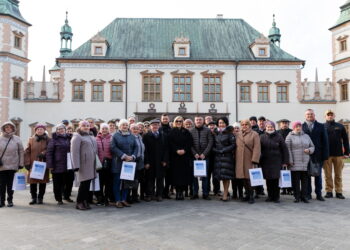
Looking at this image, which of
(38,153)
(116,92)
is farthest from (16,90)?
(38,153)

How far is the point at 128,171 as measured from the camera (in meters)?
7.09

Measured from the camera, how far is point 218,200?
26.0 ft

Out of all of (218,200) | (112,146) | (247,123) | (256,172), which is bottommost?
(218,200)

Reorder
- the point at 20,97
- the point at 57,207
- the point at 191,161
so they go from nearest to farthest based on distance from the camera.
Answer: the point at 57,207 < the point at 191,161 < the point at 20,97

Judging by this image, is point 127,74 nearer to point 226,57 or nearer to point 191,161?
point 226,57

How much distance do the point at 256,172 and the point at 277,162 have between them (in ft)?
2.30

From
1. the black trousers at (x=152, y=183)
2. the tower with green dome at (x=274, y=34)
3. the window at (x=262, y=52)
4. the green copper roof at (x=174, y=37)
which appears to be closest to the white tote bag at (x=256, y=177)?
the black trousers at (x=152, y=183)

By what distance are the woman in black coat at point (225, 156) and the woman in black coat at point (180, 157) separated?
751mm

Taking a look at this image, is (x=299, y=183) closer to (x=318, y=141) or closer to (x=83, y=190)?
(x=318, y=141)

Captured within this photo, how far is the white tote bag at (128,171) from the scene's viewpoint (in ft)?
23.2

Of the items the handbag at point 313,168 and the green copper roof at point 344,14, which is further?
the green copper roof at point 344,14

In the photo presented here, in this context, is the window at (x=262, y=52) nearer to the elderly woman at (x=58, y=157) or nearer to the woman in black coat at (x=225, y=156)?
the woman in black coat at (x=225, y=156)

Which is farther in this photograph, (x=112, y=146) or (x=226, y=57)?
(x=226, y=57)

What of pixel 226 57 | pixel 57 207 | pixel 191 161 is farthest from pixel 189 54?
pixel 57 207
